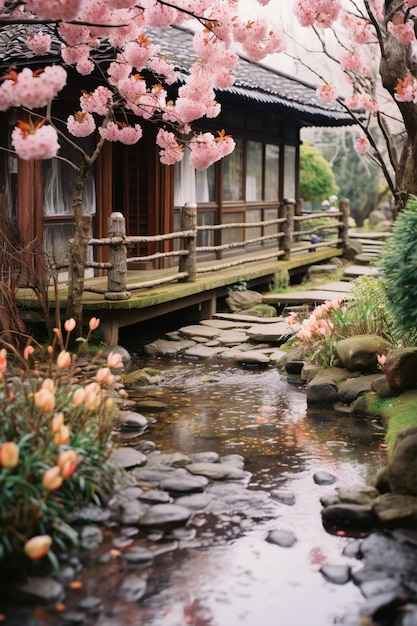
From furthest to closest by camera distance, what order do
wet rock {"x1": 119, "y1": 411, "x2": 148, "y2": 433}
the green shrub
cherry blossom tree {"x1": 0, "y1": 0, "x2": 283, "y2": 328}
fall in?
cherry blossom tree {"x1": 0, "y1": 0, "x2": 283, "y2": 328}, wet rock {"x1": 119, "y1": 411, "x2": 148, "y2": 433}, the green shrub

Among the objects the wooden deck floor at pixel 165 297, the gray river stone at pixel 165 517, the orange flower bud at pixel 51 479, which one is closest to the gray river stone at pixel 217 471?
the gray river stone at pixel 165 517

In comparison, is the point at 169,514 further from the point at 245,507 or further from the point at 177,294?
the point at 177,294

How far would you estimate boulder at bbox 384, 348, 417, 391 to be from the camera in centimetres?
762

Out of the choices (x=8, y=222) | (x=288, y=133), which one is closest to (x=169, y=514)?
(x=8, y=222)

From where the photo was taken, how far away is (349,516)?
5160 millimetres

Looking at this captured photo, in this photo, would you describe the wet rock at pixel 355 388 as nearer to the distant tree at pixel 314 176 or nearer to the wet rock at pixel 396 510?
the wet rock at pixel 396 510

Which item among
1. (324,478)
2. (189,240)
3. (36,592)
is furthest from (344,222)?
(36,592)

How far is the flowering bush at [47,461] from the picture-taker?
168 inches

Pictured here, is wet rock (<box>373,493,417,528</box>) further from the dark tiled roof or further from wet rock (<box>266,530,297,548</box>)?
the dark tiled roof

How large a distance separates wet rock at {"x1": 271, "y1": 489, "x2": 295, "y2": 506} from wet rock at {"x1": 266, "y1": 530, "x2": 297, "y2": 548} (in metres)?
0.55

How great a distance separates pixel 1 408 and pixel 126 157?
366 inches

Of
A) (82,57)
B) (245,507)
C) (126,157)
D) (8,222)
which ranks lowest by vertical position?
(245,507)

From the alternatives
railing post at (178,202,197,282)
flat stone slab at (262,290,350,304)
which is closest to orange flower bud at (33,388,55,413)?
railing post at (178,202,197,282)

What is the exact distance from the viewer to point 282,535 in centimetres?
495
